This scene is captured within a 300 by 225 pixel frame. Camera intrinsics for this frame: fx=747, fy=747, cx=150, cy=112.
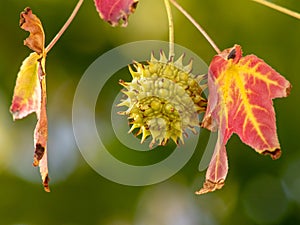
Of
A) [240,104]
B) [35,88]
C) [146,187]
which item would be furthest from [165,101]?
[146,187]

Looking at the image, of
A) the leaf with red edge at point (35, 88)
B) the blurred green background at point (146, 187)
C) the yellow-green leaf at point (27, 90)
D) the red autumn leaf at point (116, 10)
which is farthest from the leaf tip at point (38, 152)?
the blurred green background at point (146, 187)

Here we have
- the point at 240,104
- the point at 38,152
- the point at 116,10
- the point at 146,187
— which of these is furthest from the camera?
the point at 146,187

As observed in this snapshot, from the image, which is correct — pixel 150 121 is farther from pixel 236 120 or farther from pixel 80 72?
pixel 80 72

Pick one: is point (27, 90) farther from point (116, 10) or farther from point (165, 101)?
point (116, 10)

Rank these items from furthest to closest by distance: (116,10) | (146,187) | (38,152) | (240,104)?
(146,187) → (240,104) → (38,152) → (116,10)

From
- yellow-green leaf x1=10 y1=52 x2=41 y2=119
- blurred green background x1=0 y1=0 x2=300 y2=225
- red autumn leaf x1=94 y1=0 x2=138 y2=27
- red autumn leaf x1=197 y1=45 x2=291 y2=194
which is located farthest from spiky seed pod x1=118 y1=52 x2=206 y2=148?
blurred green background x1=0 y1=0 x2=300 y2=225

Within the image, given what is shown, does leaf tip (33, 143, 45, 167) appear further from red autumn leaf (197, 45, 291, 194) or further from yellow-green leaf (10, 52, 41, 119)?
red autumn leaf (197, 45, 291, 194)
